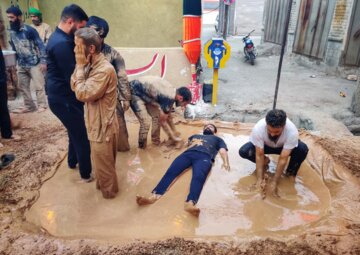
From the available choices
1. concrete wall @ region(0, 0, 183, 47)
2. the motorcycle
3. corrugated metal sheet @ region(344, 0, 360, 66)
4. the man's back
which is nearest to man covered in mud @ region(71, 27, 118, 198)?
the man's back

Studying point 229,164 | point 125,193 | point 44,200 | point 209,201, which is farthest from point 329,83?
point 44,200

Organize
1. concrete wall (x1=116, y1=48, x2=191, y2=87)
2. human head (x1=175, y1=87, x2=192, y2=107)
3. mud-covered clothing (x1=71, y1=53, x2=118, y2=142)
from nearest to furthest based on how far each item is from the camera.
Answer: mud-covered clothing (x1=71, y1=53, x2=118, y2=142) < human head (x1=175, y1=87, x2=192, y2=107) < concrete wall (x1=116, y1=48, x2=191, y2=87)

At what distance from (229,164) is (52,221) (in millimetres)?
2093

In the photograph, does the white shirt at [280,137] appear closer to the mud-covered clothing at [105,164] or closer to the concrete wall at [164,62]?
the mud-covered clothing at [105,164]

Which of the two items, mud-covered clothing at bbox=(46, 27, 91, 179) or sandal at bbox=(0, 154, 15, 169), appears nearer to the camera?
mud-covered clothing at bbox=(46, 27, 91, 179)

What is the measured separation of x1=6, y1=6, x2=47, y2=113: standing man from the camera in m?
4.52

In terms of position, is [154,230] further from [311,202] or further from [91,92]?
[311,202]

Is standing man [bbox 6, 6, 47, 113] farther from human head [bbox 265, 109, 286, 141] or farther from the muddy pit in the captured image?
human head [bbox 265, 109, 286, 141]

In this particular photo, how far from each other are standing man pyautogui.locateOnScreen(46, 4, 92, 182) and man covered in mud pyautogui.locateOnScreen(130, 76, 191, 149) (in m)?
0.95

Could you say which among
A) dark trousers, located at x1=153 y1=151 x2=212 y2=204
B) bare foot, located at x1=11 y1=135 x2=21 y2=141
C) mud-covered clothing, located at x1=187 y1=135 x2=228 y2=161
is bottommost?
bare foot, located at x1=11 y1=135 x2=21 y2=141

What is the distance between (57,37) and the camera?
265 centimetres

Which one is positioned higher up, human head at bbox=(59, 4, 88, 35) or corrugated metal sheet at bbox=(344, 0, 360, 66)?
human head at bbox=(59, 4, 88, 35)

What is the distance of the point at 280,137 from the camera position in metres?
2.98

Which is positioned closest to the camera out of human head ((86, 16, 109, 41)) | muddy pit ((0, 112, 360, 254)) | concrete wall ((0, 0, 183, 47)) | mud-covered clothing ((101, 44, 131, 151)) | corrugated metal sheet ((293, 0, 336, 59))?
muddy pit ((0, 112, 360, 254))
